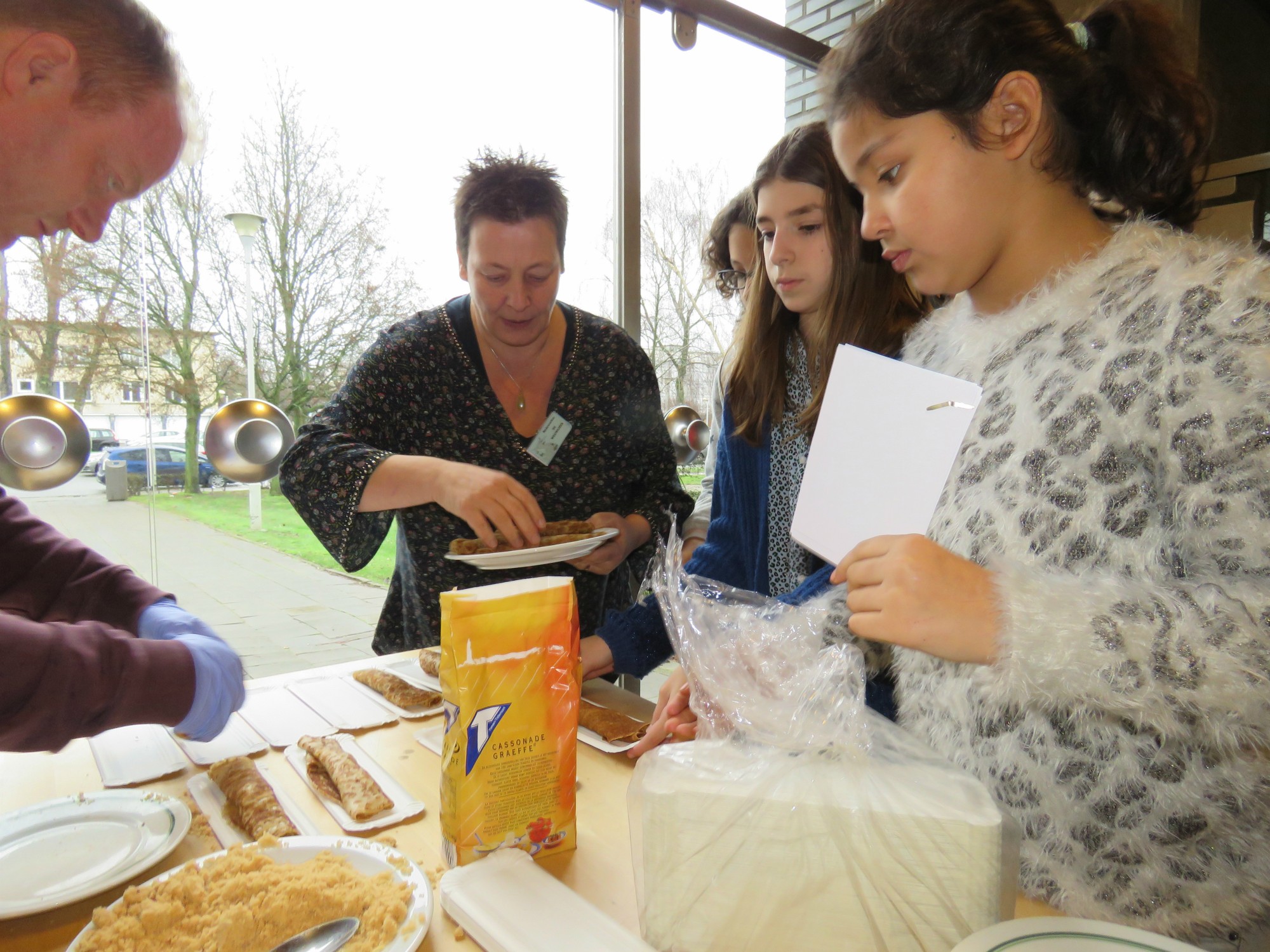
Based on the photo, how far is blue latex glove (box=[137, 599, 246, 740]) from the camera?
3.11 feet

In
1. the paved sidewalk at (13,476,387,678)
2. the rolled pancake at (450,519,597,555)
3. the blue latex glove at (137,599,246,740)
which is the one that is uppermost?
the rolled pancake at (450,519,597,555)

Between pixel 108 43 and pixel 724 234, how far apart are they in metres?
1.58

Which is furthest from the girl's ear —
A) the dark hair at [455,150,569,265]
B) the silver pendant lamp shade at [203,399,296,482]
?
the silver pendant lamp shade at [203,399,296,482]

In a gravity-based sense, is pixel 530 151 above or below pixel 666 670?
above

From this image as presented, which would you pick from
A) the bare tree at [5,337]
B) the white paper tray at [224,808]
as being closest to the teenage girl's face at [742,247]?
the white paper tray at [224,808]

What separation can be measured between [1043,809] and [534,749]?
21.7 inches

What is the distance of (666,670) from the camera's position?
3297 mm

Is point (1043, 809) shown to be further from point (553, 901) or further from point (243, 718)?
point (243, 718)

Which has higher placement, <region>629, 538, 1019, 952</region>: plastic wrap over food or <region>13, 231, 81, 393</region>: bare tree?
<region>13, 231, 81, 393</region>: bare tree

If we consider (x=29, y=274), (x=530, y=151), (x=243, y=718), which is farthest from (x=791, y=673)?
(x=29, y=274)

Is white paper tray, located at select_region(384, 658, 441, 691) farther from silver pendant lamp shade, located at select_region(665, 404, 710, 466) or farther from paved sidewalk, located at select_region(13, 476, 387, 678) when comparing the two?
silver pendant lamp shade, located at select_region(665, 404, 710, 466)

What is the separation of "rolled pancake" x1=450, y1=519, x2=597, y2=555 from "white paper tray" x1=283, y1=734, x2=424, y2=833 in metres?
0.46

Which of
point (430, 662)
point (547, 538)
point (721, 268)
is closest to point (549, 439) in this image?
point (547, 538)

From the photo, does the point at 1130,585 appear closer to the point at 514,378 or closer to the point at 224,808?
the point at 224,808
